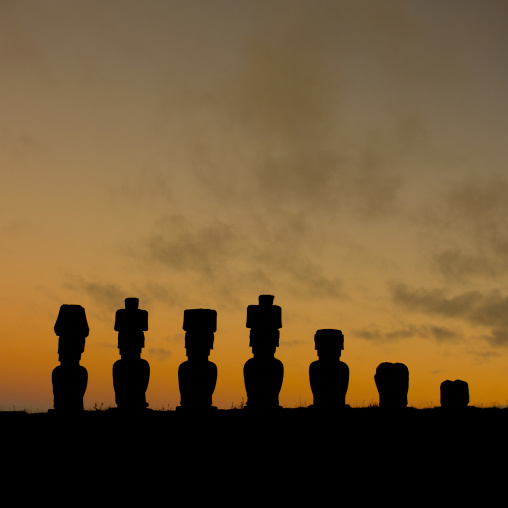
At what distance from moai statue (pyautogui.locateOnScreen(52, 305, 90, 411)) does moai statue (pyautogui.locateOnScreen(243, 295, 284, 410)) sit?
4.04m

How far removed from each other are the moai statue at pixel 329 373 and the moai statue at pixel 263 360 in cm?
72

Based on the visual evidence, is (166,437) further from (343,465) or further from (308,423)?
(343,465)

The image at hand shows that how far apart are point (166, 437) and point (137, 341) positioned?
9.36 ft

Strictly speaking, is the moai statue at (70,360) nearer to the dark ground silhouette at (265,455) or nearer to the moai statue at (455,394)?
the dark ground silhouette at (265,455)

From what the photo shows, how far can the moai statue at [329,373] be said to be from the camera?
46.8ft

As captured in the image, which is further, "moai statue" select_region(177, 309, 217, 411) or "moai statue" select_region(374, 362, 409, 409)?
"moai statue" select_region(177, 309, 217, 411)

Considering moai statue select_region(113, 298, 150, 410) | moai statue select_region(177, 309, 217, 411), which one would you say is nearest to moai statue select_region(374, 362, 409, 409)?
moai statue select_region(177, 309, 217, 411)

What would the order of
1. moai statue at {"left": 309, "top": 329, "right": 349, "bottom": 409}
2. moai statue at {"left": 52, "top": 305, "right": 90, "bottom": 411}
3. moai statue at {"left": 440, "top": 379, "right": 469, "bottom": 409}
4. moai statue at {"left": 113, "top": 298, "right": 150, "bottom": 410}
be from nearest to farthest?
1. moai statue at {"left": 309, "top": 329, "right": 349, "bottom": 409}
2. moai statue at {"left": 113, "top": 298, "right": 150, "bottom": 410}
3. moai statue at {"left": 440, "top": 379, "right": 469, "bottom": 409}
4. moai statue at {"left": 52, "top": 305, "right": 90, "bottom": 411}

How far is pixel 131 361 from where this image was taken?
639 inches

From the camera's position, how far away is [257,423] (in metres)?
13.9

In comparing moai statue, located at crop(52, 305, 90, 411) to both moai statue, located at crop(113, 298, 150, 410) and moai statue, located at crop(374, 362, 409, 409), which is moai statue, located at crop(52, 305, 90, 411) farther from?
moai statue, located at crop(374, 362, 409, 409)

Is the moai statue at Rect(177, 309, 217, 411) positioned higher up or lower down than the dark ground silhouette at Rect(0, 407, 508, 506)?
higher up

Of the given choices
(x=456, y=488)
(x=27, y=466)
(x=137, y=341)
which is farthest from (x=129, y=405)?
(x=456, y=488)

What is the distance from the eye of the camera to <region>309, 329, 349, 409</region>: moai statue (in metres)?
14.3
